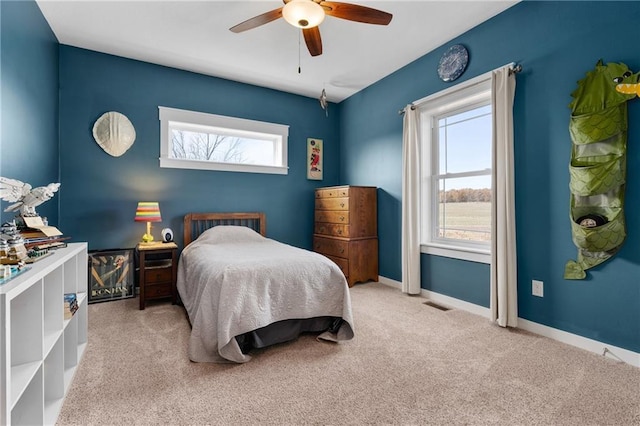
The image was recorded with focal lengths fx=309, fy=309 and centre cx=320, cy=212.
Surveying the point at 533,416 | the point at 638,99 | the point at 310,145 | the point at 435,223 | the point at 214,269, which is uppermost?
the point at 310,145

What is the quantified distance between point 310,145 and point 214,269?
3.05 m

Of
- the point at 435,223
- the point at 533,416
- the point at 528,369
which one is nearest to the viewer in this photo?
the point at 533,416

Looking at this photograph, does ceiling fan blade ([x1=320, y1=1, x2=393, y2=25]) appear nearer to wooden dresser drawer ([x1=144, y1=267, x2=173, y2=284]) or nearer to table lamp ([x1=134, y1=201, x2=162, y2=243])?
table lamp ([x1=134, y1=201, x2=162, y2=243])

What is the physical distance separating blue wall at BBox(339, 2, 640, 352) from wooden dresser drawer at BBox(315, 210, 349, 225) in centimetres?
134

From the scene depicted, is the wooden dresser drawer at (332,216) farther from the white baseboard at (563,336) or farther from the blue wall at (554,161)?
the white baseboard at (563,336)

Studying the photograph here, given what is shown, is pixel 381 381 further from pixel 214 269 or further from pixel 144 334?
pixel 144 334

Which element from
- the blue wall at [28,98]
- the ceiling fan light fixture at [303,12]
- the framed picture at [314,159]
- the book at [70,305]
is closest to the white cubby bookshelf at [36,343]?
the book at [70,305]

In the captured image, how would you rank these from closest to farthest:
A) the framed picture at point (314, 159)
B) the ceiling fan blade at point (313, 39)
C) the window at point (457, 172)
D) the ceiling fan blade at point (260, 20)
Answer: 1. the ceiling fan blade at point (260, 20)
2. the ceiling fan blade at point (313, 39)
3. the window at point (457, 172)
4. the framed picture at point (314, 159)

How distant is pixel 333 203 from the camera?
4344 millimetres

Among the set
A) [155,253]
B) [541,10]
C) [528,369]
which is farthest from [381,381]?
[541,10]

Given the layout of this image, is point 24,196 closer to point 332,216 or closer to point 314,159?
point 332,216

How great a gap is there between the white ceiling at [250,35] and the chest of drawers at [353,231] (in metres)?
1.61

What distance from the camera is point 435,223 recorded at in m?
3.69

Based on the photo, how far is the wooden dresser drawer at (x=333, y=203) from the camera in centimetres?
413
